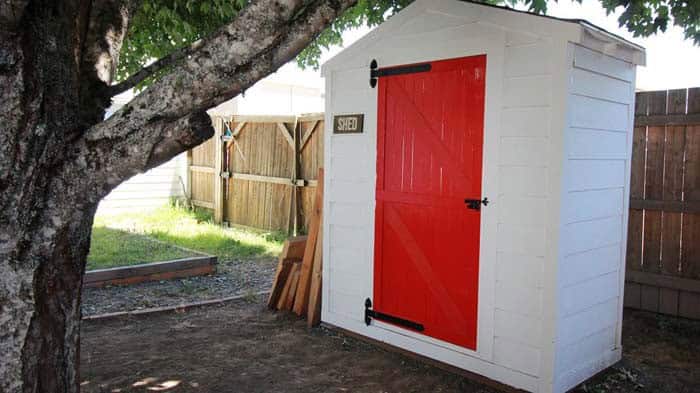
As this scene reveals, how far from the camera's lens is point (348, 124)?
5367mm

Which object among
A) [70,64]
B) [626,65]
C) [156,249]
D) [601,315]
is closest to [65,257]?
[70,64]

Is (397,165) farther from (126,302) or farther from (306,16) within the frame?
(126,302)

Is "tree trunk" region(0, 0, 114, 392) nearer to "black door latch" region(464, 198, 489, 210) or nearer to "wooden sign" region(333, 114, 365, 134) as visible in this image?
"black door latch" region(464, 198, 489, 210)

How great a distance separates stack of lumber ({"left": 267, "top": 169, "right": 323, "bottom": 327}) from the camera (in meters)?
5.82

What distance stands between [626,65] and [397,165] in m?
2.01

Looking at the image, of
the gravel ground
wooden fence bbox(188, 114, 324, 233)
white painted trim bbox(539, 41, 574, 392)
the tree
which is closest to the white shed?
white painted trim bbox(539, 41, 574, 392)

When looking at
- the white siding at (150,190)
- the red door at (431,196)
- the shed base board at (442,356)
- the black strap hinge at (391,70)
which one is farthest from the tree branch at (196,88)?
the white siding at (150,190)

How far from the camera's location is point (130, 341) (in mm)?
5297

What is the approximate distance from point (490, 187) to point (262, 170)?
7.05 m

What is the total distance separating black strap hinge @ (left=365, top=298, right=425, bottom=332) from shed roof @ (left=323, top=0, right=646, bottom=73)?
239cm

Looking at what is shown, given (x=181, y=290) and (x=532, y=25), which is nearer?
(x=532, y=25)

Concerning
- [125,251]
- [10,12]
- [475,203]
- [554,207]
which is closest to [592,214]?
[554,207]

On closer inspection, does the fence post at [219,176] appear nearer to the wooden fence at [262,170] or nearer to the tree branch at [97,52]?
the wooden fence at [262,170]

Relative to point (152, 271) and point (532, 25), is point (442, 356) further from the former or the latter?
point (152, 271)
